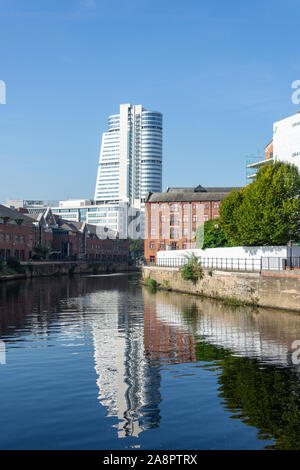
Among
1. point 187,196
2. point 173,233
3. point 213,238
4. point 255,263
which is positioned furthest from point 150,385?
point 187,196

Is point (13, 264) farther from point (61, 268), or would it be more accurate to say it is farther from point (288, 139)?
point (288, 139)

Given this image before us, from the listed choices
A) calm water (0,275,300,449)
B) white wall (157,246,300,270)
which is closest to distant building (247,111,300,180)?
white wall (157,246,300,270)

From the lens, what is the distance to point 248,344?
880 inches

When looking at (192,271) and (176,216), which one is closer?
(192,271)

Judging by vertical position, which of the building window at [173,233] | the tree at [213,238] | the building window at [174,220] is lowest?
the tree at [213,238]

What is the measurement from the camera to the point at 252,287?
38.2m

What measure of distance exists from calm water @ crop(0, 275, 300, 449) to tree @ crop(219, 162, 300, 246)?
1527 cm

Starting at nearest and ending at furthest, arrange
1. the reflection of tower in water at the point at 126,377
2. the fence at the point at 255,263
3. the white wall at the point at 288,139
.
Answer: the reflection of tower in water at the point at 126,377, the fence at the point at 255,263, the white wall at the point at 288,139

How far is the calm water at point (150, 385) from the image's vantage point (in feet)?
36.9

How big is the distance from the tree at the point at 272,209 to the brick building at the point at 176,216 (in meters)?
59.7

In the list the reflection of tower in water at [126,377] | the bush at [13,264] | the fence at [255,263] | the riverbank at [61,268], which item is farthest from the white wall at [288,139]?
the bush at [13,264]

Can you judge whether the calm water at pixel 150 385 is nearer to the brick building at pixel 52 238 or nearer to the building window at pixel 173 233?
the brick building at pixel 52 238

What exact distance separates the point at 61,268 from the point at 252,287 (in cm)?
7203

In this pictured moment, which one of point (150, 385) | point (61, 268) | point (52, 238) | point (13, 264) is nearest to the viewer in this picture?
point (150, 385)
